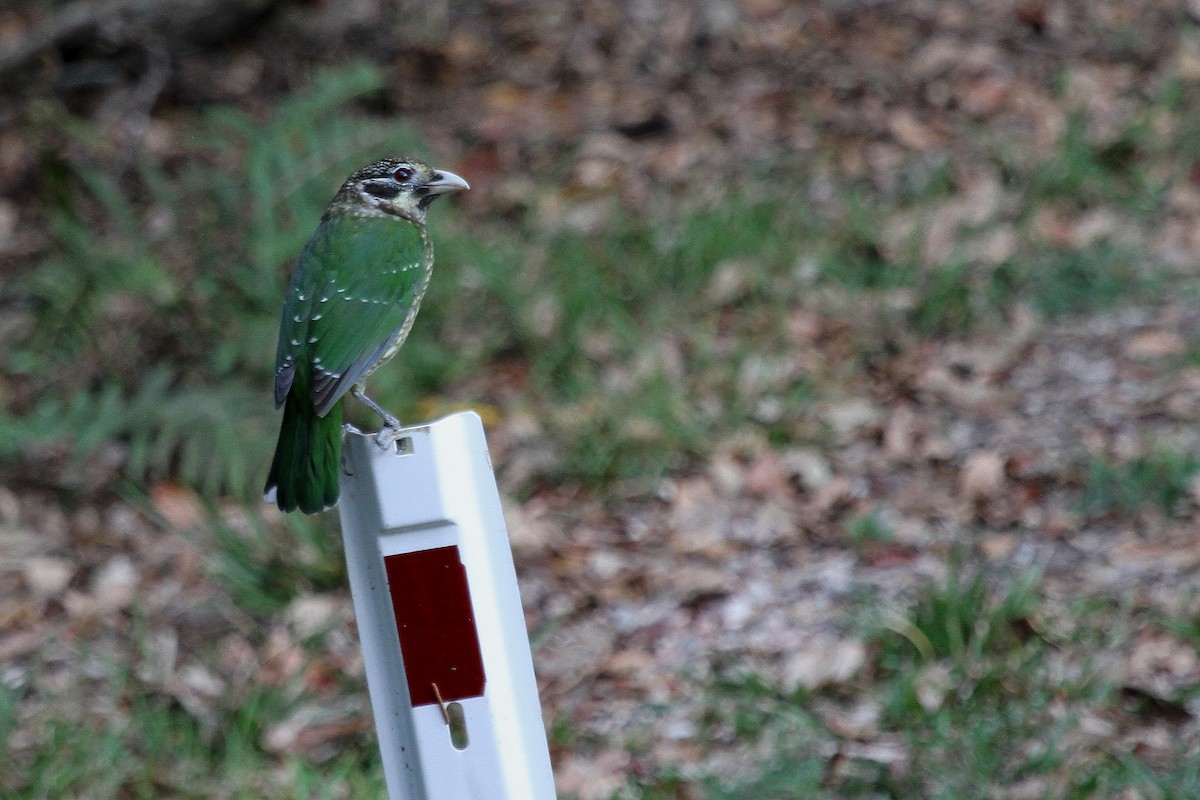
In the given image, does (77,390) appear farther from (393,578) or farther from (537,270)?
(393,578)

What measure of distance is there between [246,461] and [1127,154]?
4.20 m

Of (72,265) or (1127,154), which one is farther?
(1127,154)

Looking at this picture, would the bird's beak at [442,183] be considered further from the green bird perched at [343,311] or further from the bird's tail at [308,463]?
the bird's tail at [308,463]

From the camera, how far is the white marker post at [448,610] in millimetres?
2197

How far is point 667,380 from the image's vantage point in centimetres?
546

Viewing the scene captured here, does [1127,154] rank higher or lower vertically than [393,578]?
higher

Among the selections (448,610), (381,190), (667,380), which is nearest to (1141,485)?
(667,380)

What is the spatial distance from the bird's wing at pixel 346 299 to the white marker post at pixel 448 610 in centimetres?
45

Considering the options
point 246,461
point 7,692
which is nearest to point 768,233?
point 246,461

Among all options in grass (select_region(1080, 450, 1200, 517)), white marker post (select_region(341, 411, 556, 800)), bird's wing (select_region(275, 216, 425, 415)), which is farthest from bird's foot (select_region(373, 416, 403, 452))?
grass (select_region(1080, 450, 1200, 517))

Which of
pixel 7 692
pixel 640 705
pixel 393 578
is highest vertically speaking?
pixel 393 578

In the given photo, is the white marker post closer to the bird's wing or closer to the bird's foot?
the bird's foot

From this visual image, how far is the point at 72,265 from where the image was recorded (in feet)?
19.2

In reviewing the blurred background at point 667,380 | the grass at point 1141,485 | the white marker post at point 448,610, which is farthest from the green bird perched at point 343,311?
the grass at point 1141,485
